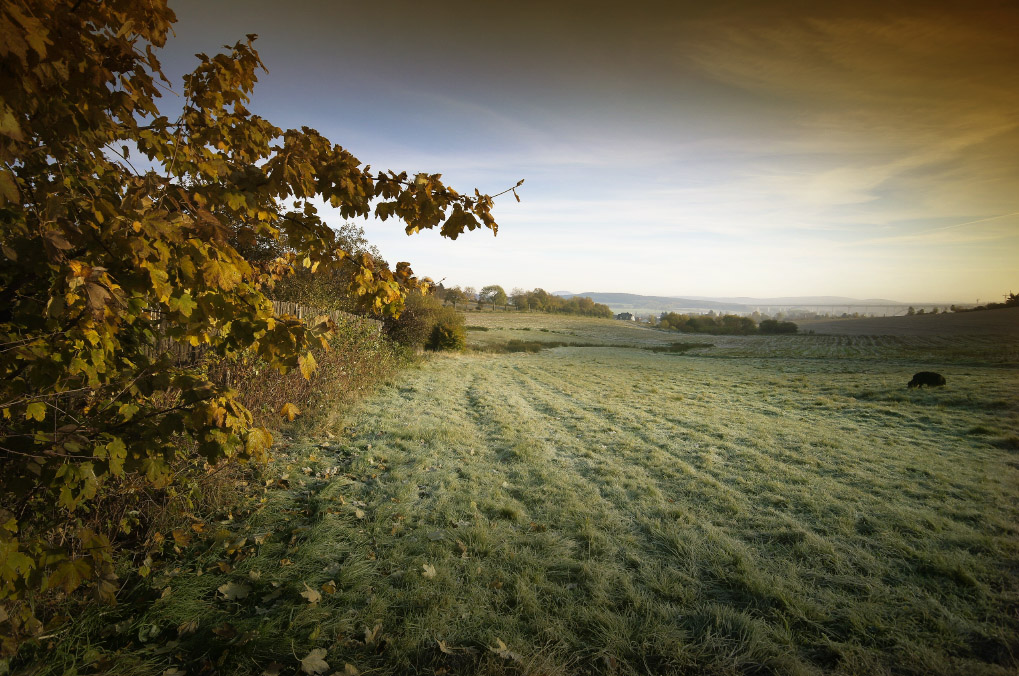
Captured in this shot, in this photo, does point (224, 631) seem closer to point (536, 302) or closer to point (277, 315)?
point (277, 315)

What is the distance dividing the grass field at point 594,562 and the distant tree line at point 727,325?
2595 inches

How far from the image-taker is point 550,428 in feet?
30.2

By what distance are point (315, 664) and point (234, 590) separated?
1141 mm

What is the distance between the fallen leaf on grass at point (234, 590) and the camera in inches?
121

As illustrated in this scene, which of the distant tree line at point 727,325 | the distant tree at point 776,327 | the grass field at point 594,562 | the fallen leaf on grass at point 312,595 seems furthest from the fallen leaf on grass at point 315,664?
the distant tree at point 776,327

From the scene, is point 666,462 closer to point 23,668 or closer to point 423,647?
point 423,647

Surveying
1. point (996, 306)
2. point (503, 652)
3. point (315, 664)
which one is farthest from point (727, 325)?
point (315, 664)

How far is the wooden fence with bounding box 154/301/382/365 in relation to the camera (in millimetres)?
5072

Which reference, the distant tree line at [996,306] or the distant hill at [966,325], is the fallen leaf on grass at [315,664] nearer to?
the distant tree line at [996,306]

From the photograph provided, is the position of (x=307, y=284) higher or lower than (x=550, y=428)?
higher

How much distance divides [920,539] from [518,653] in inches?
202

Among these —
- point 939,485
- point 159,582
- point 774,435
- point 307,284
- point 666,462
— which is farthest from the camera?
point 307,284

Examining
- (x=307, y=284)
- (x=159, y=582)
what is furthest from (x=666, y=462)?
(x=307, y=284)

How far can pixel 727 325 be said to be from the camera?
74.6 metres
